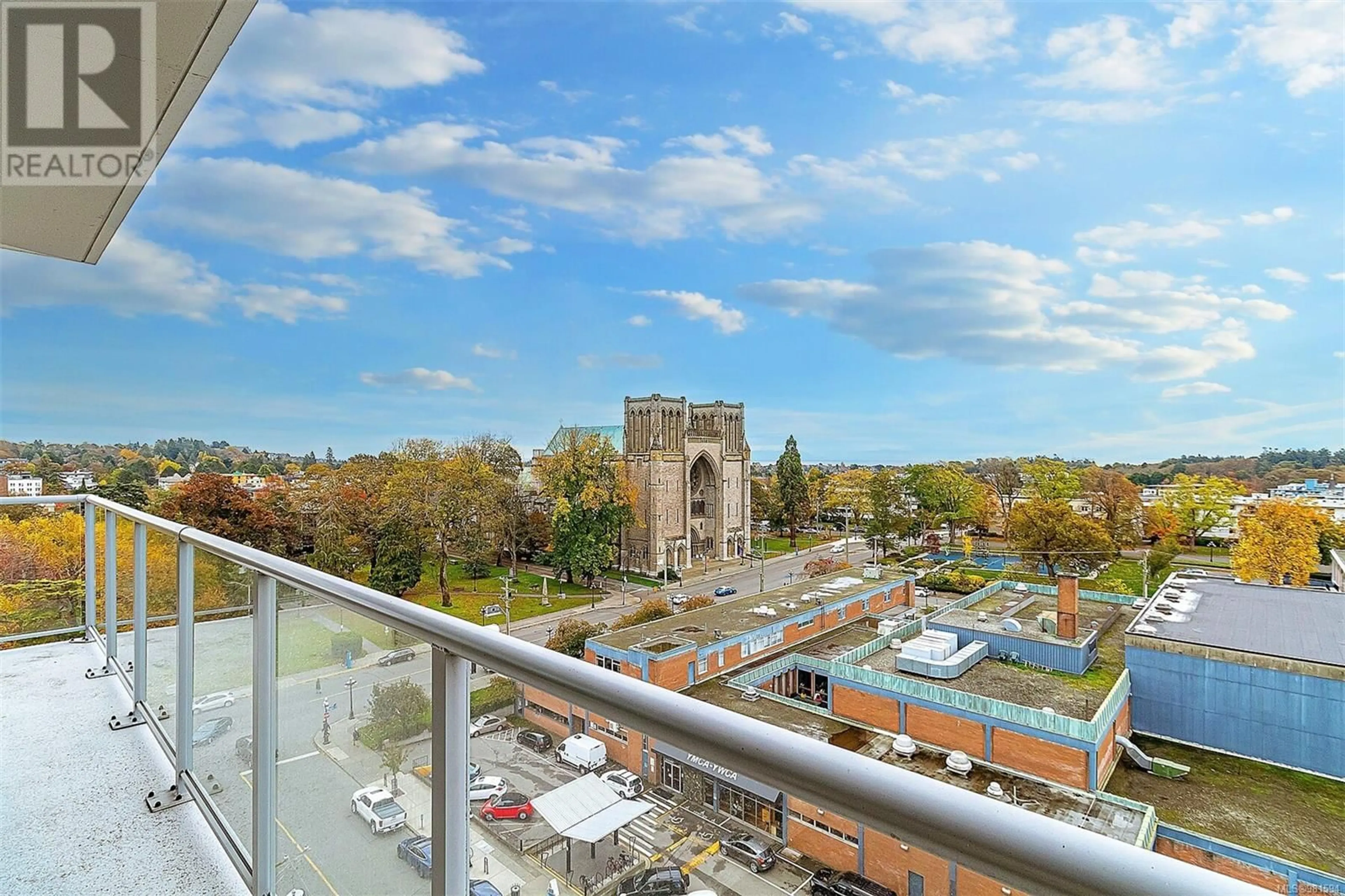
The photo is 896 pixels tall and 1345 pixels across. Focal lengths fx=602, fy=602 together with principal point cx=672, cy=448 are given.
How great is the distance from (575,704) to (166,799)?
155 cm

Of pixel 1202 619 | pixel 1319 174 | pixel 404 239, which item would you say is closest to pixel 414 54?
pixel 404 239

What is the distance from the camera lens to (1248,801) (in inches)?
295

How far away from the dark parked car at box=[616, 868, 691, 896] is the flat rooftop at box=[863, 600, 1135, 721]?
8753 millimetres

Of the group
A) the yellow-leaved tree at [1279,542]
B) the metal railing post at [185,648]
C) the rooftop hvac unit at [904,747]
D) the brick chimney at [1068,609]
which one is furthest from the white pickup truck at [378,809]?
the yellow-leaved tree at [1279,542]

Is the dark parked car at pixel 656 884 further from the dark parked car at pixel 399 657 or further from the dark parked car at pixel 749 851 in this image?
the dark parked car at pixel 399 657

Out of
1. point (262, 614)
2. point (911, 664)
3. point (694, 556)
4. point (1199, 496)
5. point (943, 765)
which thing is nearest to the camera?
point (262, 614)

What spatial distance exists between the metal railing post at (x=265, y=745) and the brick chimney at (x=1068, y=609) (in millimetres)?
11672

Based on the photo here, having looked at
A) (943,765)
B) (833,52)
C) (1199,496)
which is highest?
(833,52)

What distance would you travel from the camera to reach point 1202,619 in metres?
9.77

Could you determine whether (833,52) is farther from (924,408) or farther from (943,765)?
(943,765)

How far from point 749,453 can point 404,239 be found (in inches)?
640

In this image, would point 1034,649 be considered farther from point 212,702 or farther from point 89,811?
point 89,811

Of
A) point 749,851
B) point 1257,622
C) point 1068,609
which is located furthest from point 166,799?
point 1257,622

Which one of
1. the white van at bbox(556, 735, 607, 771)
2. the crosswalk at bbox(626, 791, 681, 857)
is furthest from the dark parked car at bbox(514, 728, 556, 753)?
the crosswalk at bbox(626, 791, 681, 857)
